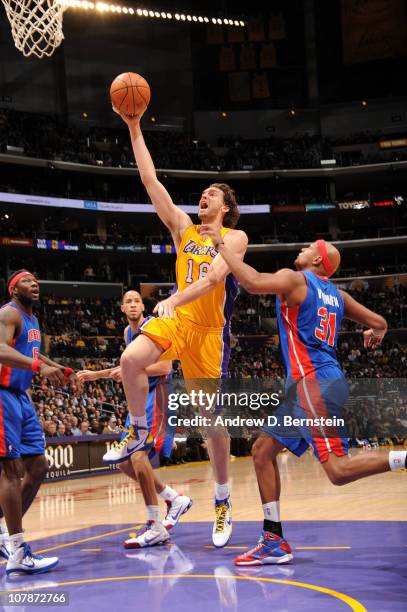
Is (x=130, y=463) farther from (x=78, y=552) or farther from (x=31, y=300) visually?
(x=31, y=300)

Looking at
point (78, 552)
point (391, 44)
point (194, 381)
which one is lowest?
point (78, 552)

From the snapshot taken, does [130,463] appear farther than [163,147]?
No

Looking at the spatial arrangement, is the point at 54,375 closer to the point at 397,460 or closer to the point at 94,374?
the point at 94,374

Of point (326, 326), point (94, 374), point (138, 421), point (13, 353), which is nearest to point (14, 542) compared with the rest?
point (138, 421)

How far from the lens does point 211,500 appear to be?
1102 centimetres

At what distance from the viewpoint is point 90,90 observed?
3966 cm

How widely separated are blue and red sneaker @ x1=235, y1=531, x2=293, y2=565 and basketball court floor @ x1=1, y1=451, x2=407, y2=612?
0.38 feet

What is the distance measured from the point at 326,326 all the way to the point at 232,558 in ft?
6.75

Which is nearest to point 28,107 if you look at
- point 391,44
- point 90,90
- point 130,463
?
point 90,90

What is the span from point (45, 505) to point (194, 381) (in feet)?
19.0

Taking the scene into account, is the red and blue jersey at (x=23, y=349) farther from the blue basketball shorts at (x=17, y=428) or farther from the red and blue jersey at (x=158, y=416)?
the red and blue jersey at (x=158, y=416)

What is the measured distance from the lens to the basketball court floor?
4758 mm

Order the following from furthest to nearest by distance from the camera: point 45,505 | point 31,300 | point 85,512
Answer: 1. point 45,505
2. point 85,512
3. point 31,300

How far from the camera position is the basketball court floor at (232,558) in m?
4.76
